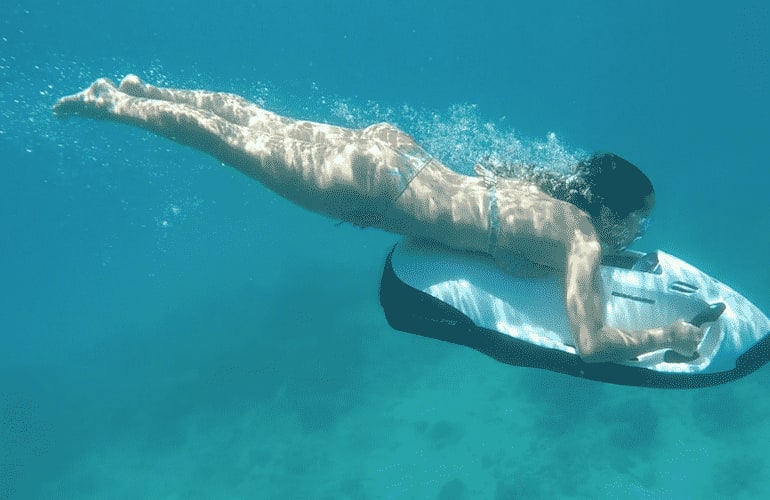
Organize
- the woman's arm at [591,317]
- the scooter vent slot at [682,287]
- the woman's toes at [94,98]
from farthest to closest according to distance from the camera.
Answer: the woman's toes at [94,98], the scooter vent slot at [682,287], the woman's arm at [591,317]

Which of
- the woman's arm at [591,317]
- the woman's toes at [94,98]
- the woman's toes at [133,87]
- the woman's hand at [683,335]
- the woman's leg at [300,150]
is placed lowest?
the woman's hand at [683,335]

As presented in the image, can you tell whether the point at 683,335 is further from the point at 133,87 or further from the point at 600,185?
the point at 133,87

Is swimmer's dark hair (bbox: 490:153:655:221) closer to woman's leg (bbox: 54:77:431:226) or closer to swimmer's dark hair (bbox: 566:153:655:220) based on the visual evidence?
swimmer's dark hair (bbox: 566:153:655:220)

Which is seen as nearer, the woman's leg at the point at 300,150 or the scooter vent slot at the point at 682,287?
the woman's leg at the point at 300,150

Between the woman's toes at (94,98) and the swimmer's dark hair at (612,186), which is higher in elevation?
the woman's toes at (94,98)

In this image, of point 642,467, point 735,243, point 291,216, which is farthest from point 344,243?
point 735,243

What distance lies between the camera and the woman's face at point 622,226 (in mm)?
4289

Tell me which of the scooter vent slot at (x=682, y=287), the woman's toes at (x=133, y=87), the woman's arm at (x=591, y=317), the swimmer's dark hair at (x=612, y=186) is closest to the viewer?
the woman's arm at (x=591, y=317)

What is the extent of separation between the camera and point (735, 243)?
17.5 m

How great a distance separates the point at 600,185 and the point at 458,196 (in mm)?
1302

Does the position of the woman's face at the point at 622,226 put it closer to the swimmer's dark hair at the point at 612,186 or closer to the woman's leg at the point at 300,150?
the swimmer's dark hair at the point at 612,186

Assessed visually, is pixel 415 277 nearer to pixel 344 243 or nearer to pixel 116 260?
pixel 344 243

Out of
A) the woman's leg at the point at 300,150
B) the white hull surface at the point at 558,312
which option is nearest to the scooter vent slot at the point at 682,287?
the white hull surface at the point at 558,312

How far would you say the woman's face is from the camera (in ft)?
14.1
